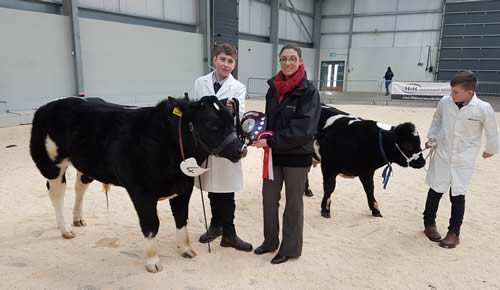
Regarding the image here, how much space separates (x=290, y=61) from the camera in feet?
9.23

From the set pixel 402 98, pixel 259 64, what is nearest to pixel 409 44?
pixel 402 98

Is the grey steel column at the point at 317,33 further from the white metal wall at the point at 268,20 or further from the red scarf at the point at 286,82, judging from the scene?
the red scarf at the point at 286,82

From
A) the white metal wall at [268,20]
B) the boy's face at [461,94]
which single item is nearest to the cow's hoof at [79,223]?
the boy's face at [461,94]

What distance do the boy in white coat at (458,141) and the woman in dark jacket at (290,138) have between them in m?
1.47

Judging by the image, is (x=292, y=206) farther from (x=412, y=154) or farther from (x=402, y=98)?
(x=402, y=98)

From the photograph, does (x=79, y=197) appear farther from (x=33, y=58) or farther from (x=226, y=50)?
(x=33, y=58)

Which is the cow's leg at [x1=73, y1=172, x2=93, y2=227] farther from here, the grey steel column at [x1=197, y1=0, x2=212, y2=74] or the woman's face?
the grey steel column at [x1=197, y1=0, x2=212, y2=74]

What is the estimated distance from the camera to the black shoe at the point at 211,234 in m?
3.59

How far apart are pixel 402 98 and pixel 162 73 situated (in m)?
A: 11.4

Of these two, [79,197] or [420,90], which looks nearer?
[79,197]

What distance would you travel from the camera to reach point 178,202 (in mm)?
3137

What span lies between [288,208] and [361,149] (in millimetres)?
1455

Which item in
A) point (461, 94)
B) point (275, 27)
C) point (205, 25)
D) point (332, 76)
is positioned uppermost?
point (275, 27)

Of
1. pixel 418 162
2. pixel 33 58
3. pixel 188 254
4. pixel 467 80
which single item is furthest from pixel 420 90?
pixel 188 254
